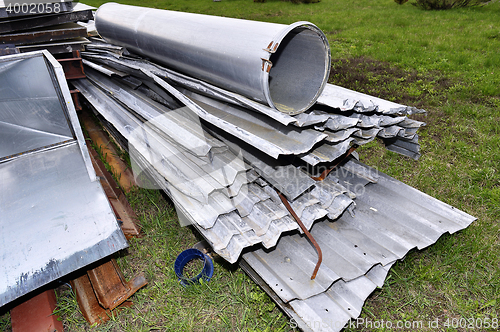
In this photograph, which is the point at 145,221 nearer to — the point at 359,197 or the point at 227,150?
the point at 227,150

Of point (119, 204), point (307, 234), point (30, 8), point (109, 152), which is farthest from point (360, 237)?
point (30, 8)

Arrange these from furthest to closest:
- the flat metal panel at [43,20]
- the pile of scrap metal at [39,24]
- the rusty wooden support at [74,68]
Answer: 1. the rusty wooden support at [74,68]
2. the flat metal panel at [43,20]
3. the pile of scrap metal at [39,24]

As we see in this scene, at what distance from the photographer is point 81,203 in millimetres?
2166

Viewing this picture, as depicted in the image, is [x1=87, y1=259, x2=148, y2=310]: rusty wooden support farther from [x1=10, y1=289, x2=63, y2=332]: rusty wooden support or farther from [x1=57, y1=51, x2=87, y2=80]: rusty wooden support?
[x1=57, y1=51, x2=87, y2=80]: rusty wooden support

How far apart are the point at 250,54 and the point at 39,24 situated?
318 cm

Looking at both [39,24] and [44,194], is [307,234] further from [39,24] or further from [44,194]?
[39,24]

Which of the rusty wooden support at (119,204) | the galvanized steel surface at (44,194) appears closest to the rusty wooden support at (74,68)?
the galvanized steel surface at (44,194)

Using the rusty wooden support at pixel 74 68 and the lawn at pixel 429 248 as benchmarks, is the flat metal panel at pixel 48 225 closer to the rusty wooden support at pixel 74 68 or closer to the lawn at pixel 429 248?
the lawn at pixel 429 248

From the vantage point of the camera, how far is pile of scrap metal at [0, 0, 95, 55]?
333 cm

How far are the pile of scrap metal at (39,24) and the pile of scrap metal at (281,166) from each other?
1561 millimetres

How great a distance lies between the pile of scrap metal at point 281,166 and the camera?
1.91 meters

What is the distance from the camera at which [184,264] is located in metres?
2.37

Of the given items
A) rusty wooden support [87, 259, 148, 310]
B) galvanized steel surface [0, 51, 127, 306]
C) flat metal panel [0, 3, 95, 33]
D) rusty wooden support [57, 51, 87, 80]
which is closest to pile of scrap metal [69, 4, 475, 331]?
galvanized steel surface [0, 51, 127, 306]

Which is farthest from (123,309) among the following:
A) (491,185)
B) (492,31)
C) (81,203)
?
(492,31)
